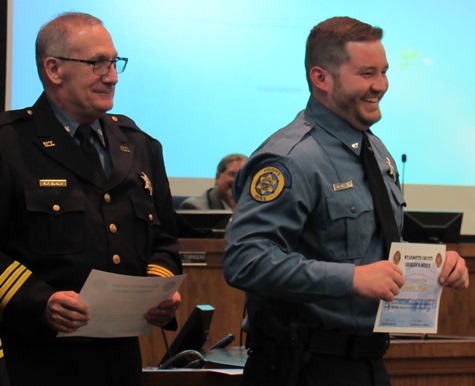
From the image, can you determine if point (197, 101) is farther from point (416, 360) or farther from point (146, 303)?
point (146, 303)

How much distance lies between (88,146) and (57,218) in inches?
9.7

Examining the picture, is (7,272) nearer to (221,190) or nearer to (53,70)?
(53,70)

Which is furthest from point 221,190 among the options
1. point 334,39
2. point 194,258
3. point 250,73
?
point 334,39

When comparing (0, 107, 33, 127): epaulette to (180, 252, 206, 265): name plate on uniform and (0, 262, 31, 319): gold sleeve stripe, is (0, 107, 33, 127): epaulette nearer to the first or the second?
(0, 262, 31, 319): gold sleeve stripe

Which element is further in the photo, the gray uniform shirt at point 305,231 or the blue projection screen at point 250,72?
the blue projection screen at point 250,72

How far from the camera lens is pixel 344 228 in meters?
2.28

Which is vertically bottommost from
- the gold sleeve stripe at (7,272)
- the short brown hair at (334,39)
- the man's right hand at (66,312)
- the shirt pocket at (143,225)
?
the man's right hand at (66,312)

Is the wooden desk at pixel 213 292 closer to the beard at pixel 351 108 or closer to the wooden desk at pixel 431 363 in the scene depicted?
the wooden desk at pixel 431 363

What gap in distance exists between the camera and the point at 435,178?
6.70 metres

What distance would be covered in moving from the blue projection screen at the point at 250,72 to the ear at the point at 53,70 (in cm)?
348

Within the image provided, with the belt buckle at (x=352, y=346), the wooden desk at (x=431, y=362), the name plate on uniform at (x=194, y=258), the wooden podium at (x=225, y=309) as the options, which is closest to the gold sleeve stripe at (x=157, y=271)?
the belt buckle at (x=352, y=346)

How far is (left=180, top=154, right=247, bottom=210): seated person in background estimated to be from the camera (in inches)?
239

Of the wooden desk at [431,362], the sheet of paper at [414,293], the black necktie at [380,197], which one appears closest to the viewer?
the sheet of paper at [414,293]

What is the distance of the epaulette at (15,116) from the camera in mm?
2461
